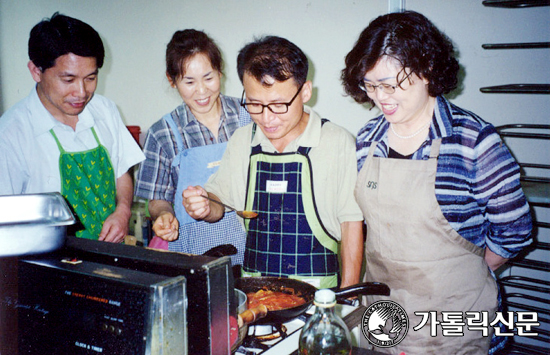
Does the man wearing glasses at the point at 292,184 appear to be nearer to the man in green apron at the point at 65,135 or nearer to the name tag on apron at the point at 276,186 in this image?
the name tag on apron at the point at 276,186

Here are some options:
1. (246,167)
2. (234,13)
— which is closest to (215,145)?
(246,167)

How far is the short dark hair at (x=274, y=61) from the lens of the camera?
5.67ft

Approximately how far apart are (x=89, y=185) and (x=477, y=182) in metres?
1.76

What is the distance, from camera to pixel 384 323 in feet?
4.71

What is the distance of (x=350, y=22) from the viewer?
9.66 feet

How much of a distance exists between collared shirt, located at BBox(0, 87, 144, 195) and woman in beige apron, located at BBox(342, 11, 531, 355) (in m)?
1.40

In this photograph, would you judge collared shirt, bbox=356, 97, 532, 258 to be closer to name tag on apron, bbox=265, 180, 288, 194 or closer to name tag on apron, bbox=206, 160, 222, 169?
name tag on apron, bbox=265, 180, 288, 194

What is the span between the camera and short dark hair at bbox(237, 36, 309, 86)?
1.73 meters

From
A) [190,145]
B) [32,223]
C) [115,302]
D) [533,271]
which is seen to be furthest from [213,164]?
[533,271]

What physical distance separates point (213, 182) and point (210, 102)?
471mm

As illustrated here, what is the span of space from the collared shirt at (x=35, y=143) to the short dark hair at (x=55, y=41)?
190 millimetres

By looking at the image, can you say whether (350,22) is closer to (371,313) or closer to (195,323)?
(371,313)

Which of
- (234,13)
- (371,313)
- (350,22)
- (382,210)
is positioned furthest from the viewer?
(234,13)

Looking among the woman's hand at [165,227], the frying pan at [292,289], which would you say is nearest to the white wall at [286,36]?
the woman's hand at [165,227]
